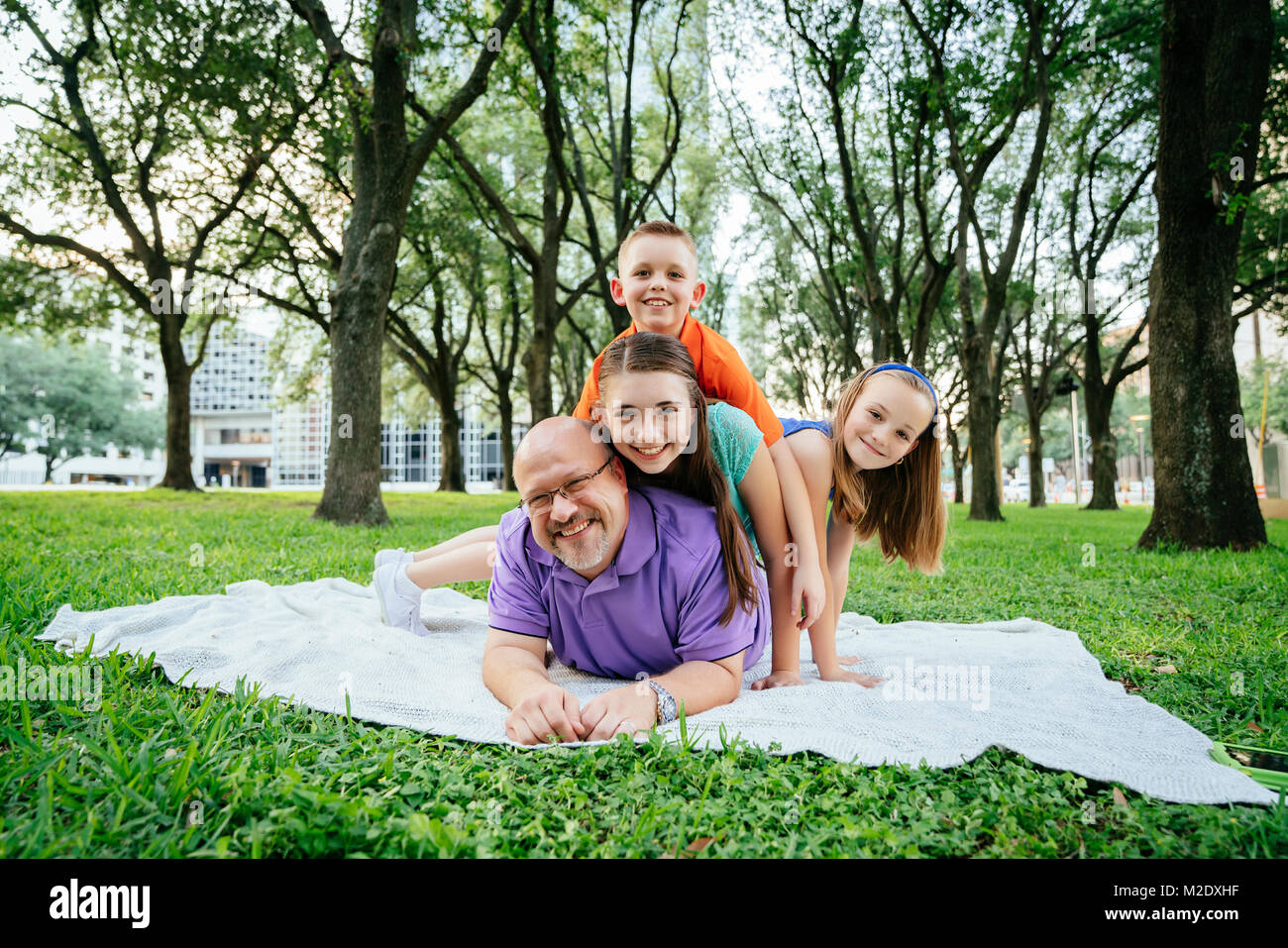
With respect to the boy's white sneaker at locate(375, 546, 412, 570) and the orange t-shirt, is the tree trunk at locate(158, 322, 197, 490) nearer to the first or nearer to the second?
the boy's white sneaker at locate(375, 546, 412, 570)

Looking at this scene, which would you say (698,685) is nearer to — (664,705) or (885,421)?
(664,705)

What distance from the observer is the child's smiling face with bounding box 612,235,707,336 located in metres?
3.45

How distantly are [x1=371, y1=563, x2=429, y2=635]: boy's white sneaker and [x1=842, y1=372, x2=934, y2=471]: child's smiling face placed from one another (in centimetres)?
233

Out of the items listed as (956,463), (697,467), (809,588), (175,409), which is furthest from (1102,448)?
(175,409)

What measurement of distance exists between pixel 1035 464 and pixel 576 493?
25.6 metres

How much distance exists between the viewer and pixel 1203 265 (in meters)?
7.54

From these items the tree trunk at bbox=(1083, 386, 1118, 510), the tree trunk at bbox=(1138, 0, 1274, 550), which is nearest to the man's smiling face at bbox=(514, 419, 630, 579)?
the tree trunk at bbox=(1138, 0, 1274, 550)

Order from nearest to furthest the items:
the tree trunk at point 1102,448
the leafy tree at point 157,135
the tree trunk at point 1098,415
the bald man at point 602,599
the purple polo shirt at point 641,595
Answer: the bald man at point 602,599
the purple polo shirt at point 641,595
the leafy tree at point 157,135
the tree trunk at point 1098,415
the tree trunk at point 1102,448

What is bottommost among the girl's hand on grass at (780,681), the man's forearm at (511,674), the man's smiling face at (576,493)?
the girl's hand on grass at (780,681)

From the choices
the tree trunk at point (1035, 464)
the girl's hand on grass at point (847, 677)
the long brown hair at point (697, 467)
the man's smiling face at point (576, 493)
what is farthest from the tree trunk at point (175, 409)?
the tree trunk at point (1035, 464)

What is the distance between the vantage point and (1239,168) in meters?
7.37

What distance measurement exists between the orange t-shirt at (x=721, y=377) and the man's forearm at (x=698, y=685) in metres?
1.21

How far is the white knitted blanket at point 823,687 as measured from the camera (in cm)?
215

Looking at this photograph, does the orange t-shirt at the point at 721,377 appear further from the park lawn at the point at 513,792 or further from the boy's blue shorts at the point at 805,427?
the park lawn at the point at 513,792
